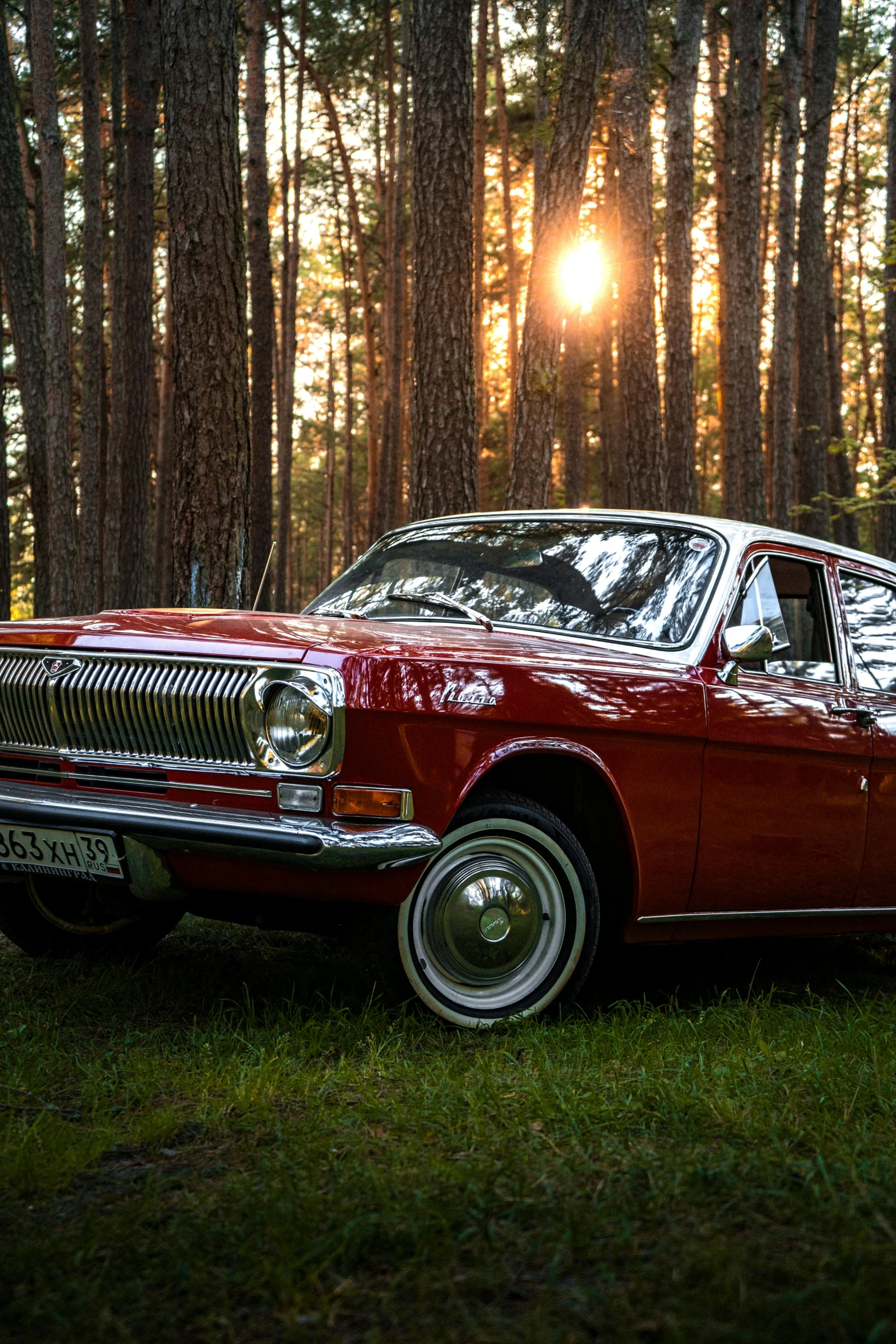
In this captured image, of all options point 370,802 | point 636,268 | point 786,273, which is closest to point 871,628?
point 370,802

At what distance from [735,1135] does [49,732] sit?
244cm

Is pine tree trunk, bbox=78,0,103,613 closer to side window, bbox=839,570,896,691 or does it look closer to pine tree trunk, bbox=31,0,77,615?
pine tree trunk, bbox=31,0,77,615

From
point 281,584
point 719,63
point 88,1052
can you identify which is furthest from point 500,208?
point 88,1052

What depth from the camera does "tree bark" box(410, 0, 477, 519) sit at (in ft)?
29.8

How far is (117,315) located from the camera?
56.2 ft

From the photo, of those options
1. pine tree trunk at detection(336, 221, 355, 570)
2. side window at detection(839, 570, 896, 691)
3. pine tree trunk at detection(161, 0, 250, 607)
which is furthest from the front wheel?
pine tree trunk at detection(336, 221, 355, 570)

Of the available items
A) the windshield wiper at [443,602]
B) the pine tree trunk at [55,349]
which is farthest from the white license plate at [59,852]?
the pine tree trunk at [55,349]

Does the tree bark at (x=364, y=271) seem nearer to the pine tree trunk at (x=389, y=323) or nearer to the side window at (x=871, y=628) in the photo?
Result: the pine tree trunk at (x=389, y=323)

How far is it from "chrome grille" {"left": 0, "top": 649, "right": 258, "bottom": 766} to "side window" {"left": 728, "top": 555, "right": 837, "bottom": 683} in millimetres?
1976

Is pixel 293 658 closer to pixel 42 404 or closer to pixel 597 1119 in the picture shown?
pixel 597 1119

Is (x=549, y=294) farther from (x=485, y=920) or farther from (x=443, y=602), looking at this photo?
(x=485, y=920)

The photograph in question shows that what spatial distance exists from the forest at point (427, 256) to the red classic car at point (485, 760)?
2.16 meters

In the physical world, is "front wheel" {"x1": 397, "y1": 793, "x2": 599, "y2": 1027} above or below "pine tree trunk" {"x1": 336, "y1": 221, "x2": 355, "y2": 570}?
below

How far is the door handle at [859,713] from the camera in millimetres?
4867
